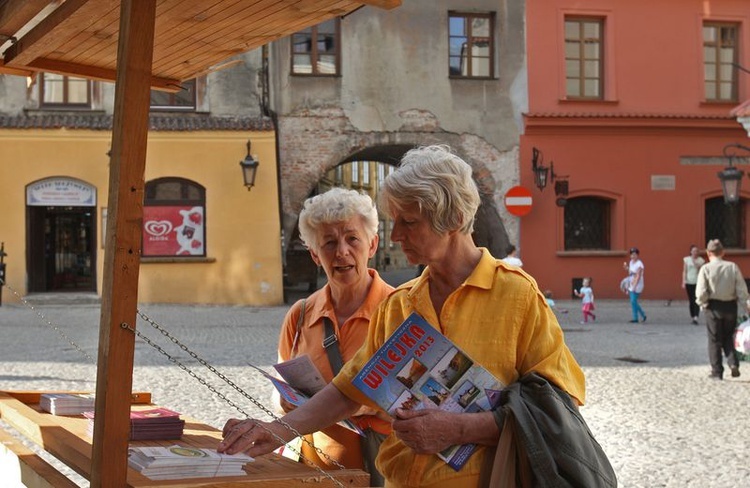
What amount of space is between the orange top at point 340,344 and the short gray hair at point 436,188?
1019 millimetres

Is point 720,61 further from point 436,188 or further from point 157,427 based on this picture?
point 436,188

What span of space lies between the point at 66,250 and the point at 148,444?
68.1 feet

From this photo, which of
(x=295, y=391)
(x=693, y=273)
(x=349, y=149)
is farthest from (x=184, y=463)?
(x=349, y=149)

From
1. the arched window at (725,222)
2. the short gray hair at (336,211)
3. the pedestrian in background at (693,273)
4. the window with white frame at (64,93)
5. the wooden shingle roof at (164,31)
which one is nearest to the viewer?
the wooden shingle roof at (164,31)

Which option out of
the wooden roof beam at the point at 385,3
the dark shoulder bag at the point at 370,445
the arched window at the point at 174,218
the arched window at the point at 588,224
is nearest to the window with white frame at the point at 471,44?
the arched window at the point at 588,224

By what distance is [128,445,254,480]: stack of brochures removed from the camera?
8.58ft

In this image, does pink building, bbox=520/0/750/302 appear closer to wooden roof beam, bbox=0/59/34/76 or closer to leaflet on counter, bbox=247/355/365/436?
wooden roof beam, bbox=0/59/34/76

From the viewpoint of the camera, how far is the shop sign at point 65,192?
863 inches

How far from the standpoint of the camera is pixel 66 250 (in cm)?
2298

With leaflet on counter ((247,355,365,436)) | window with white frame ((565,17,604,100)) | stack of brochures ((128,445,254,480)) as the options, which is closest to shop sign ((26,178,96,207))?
window with white frame ((565,17,604,100))

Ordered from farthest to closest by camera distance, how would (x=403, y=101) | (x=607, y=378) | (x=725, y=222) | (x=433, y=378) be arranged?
(x=725, y=222)
(x=403, y=101)
(x=607, y=378)
(x=433, y=378)

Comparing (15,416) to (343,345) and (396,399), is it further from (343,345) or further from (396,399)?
(396,399)

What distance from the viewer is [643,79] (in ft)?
80.9

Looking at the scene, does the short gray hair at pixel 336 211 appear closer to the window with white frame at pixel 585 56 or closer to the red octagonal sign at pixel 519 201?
the red octagonal sign at pixel 519 201
